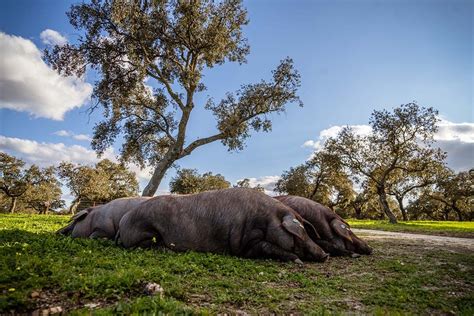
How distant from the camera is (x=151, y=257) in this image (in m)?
6.23

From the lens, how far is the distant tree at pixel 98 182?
52.7m

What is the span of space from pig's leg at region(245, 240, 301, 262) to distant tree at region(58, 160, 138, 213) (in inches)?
1883

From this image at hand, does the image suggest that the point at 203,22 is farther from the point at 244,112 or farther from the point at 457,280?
the point at 457,280

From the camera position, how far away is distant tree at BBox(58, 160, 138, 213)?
52.7m

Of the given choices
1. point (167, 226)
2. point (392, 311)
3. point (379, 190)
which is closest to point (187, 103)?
point (167, 226)

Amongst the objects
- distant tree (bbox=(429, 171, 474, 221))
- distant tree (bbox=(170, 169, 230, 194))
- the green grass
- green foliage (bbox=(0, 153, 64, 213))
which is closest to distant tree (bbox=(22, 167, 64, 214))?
green foliage (bbox=(0, 153, 64, 213))

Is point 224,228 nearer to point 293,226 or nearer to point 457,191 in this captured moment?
point 293,226

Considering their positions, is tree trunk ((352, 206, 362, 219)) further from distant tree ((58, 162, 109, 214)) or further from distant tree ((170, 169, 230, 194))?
distant tree ((58, 162, 109, 214))

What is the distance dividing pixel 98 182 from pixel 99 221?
47.7 m

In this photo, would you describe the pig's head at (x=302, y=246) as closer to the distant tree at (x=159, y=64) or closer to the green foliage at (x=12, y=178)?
the distant tree at (x=159, y=64)

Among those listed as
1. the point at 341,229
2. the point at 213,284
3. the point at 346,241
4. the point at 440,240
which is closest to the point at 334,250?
the point at 346,241

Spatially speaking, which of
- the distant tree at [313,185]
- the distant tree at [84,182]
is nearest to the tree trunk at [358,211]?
the distant tree at [313,185]

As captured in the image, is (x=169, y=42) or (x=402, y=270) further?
(x=169, y=42)

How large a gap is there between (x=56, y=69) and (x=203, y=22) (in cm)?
1011
